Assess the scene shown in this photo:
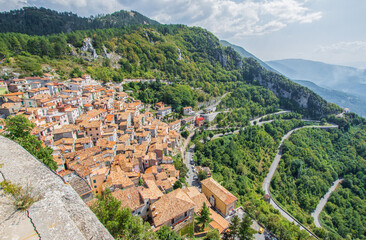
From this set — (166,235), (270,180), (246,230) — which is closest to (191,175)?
(246,230)

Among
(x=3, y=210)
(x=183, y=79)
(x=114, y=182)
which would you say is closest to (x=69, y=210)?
(x=3, y=210)

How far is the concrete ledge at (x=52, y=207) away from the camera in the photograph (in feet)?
13.1

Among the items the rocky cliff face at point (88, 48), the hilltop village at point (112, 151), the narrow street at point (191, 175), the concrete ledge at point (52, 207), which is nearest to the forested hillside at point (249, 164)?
the narrow street at point (191, 175)

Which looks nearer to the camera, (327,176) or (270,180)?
(270,180)

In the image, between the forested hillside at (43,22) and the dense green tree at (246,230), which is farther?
the forested hillside at (43,22)

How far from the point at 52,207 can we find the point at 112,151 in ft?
81.7

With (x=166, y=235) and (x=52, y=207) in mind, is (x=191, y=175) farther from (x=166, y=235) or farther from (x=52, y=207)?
(x=52, y=207)

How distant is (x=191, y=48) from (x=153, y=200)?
390ft

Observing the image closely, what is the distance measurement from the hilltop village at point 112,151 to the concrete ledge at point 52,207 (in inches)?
580

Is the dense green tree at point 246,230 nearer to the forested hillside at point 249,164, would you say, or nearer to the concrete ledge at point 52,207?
the forested hillside at point 249,164

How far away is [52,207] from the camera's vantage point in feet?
14.8

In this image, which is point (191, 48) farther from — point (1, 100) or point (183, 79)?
point (1, 100)

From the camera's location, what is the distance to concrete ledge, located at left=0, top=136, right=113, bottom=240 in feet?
13.1

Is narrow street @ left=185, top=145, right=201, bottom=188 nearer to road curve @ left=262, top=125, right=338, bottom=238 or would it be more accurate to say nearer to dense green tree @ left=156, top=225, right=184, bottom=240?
dense green tree @ left=156, top=225, right=184, bottom=240
